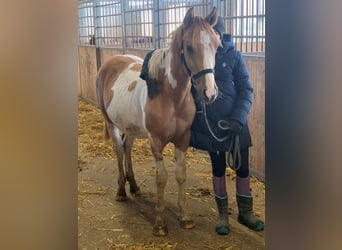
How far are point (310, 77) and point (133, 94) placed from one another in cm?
46

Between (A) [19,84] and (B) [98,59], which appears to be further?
(B) [98,59]

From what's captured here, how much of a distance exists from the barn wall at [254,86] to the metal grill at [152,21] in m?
0.02

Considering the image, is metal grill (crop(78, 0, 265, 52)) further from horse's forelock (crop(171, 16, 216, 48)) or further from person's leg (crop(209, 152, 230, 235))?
person's leg (crop(209, 152, 230, 235))

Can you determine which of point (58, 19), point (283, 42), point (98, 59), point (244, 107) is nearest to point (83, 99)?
point (98, 59)

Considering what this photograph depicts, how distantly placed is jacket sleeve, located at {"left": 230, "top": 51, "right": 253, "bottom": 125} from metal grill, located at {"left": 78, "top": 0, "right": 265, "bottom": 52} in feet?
0.14

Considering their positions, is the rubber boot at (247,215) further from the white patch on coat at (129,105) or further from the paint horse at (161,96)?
the white patch on coat at (129,105)

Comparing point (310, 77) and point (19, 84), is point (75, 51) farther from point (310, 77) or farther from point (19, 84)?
point (310, 77)

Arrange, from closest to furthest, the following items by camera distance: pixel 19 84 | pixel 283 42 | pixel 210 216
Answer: pixel 19 84
pixel 283 42
pixel 210 216

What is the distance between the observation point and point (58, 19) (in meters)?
0.89

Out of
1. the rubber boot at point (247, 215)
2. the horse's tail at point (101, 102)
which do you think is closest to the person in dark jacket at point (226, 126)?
the rubber boot at point (247, 215)

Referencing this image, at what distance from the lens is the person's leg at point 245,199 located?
3.59 ft

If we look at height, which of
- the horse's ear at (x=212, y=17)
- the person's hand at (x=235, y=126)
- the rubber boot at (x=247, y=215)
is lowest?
the rubber boot at (x=247, y=215)

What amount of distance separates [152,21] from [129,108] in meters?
0.24

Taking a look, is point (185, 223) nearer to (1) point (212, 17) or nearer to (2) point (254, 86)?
(2) point (254, 86)
